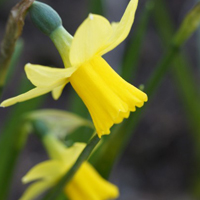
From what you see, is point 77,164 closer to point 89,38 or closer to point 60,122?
point 89,38

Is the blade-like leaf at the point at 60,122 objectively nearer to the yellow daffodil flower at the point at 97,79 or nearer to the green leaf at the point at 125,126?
the green leaf at the point at 125,126

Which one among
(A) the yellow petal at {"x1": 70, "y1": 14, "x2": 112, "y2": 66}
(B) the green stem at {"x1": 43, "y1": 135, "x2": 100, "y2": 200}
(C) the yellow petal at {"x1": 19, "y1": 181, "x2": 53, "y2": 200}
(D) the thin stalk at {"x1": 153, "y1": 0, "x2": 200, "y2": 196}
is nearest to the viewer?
(A) the yellow petal at {"x1": 70, "y1": 14, "x2": 112, "y2": 66}

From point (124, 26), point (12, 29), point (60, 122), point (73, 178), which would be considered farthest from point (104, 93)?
point (60, 122)

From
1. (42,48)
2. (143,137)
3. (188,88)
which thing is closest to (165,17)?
(188,88)

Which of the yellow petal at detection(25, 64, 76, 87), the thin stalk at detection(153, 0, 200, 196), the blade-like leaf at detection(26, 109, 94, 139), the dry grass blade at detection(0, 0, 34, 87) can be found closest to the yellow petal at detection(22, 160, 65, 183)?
the blade-like leaf at detection(26, 109, 94, 139)

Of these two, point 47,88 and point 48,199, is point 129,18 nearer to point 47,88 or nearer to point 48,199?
point 47,88

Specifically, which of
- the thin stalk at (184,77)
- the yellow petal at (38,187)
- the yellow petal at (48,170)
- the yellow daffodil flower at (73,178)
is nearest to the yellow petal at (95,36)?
the yellow daffodil flower at (73,178)

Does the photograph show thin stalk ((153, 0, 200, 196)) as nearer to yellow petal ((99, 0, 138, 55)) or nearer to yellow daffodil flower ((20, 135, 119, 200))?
yellow daffodil flower ((20, 135, 119, 200))
